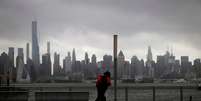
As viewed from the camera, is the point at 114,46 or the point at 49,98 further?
the point at 49,98

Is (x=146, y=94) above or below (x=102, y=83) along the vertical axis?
below

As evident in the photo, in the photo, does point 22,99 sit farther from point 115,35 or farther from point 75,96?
point 115,35

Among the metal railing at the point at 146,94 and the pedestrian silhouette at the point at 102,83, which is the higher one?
the pedestrian silhouette at the point at 102,83

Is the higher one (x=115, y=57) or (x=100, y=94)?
(x=115, y=57)

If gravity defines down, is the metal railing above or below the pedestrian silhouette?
below

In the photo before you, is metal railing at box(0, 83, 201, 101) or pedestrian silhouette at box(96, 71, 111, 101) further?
metal railing at box(0, 83, 201, 101)

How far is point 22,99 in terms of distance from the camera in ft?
77.2

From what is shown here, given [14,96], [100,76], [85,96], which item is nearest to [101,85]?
[100,76]

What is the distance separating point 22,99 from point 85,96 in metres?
3.66

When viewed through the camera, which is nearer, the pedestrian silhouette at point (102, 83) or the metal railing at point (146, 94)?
the pedestrian silhouette at point (102, 83)

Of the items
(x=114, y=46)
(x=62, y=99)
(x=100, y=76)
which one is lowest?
(x=62, y=99)

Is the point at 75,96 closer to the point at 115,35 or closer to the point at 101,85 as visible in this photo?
the point at 101,85

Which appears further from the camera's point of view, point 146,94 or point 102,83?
point 146,94

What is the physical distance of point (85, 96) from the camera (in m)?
23.9
